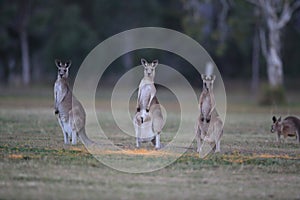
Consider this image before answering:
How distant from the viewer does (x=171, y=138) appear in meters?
17.8

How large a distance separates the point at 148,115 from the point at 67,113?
73.1 inches

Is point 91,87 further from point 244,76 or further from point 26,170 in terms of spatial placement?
point 26,170

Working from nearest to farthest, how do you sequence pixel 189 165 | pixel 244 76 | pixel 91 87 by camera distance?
pixel 189 165 → pixel 91 87 → pixel 244 76

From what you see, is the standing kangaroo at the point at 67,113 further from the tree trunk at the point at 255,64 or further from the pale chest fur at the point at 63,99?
the tree trunk at the point at 255,64

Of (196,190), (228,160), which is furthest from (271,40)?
(196,190)

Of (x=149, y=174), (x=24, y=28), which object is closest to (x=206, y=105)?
(x=149, y=174)

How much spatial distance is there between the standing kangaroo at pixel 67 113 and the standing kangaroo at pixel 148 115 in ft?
4.00

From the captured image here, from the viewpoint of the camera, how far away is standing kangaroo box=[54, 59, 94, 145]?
1517 cm

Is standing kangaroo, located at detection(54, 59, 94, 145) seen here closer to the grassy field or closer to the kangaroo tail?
the kangaroo tail

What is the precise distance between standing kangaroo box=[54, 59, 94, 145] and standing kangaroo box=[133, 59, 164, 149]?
4.00 feet

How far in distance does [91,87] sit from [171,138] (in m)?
37.9

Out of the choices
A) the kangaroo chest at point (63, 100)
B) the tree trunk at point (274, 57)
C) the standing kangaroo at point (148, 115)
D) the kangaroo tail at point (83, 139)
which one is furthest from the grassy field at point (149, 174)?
the tree trunk at point (274, 57)

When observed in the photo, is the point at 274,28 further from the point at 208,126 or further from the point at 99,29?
the point at 99,29

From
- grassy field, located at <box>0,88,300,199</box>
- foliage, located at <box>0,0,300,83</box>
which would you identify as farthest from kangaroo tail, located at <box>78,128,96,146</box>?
foliage, located at <box>0,0,300,83</box>
